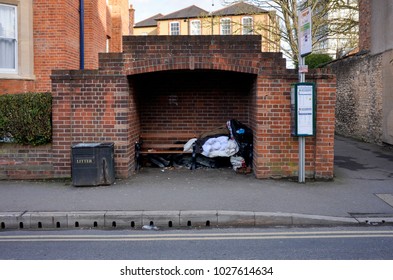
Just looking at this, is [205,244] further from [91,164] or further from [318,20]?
[318,20]

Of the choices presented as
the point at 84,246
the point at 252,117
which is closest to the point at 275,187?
the point at 252,117

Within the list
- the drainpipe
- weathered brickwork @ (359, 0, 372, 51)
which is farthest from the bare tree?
the drainpipe

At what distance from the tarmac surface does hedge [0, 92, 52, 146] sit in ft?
3.43

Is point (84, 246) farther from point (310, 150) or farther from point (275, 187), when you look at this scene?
point (310, 150)

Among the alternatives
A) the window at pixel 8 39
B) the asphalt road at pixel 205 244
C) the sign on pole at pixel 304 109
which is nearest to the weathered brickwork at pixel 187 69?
the sign on pole at pixel 304 109

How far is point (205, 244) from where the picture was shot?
5805 millimetres

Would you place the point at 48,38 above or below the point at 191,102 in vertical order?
above

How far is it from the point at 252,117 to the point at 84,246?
20.1 ft

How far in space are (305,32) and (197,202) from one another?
14.8 ft

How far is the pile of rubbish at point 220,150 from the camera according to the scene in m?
10.8

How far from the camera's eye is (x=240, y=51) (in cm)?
965

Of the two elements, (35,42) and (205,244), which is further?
(35,42)

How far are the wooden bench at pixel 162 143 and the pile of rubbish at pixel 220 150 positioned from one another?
8.5 inches

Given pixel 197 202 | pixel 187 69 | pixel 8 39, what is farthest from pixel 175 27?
pixel 197 202
